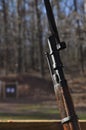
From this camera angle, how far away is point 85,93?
36719mm

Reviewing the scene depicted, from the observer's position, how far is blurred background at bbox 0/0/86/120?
122 feet

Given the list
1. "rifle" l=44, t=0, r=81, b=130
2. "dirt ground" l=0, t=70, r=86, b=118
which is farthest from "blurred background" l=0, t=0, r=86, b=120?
"rifle" l=44, t=0, r=81, b=130

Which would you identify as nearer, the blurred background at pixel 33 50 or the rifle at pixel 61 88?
the rifle at pixel 61 88

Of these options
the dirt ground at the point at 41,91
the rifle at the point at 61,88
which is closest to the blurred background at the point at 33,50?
the dirt ground at the point at 41,91

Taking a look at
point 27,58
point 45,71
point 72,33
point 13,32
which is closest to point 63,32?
point 72,33

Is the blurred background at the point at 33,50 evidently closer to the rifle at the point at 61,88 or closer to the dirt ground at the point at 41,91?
the dirt ground at the point at 41,91

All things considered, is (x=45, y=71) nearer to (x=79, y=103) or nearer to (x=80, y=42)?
(x=80, y=42)

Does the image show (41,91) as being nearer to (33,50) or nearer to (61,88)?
(33,50)

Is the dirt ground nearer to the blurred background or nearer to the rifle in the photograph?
the blurred background

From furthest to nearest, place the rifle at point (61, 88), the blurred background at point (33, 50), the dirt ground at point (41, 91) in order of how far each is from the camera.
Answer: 1. the blurred background at point (33, 50)
2. the dirt ground at point (41, 91)
3. the rifle at point (61, 88)

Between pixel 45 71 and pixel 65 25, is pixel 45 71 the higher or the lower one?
the lower one

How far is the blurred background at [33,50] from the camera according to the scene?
1460 inches

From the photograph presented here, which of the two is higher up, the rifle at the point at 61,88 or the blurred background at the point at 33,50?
the blurred background at the point at 33,50

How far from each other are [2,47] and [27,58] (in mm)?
5150
